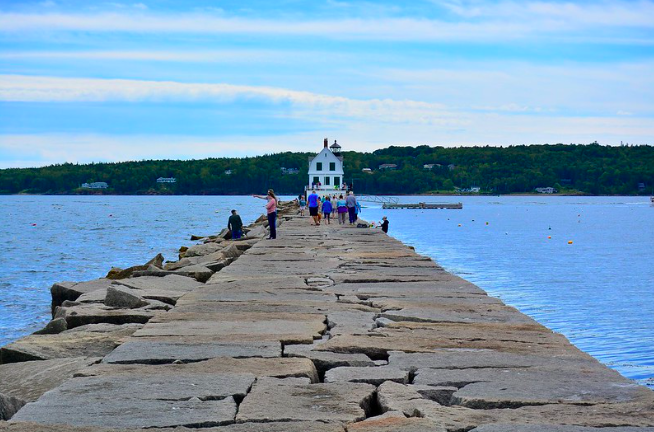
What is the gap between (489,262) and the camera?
3084cm

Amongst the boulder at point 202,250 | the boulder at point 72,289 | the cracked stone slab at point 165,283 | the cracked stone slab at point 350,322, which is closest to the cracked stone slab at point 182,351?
the cracked stone slab at point 350,322

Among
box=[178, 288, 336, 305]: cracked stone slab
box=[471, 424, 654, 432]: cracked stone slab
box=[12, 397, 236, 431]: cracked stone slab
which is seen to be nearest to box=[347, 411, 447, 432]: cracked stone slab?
box=[471, 424, 654, 432]: cracked stone slab

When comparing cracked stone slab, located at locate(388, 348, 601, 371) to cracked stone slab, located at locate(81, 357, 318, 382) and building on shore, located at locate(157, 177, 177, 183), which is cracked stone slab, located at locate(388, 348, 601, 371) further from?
building on shore, located at locate(157, 177, 177, 183)

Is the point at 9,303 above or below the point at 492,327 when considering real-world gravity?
below

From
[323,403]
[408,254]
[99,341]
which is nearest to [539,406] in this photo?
[323,403]

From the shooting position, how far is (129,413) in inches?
158

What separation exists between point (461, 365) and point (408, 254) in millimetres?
8740

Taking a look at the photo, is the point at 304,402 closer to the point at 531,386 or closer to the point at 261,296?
the point at 531,386

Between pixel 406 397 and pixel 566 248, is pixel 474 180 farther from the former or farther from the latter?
pixel 406 397

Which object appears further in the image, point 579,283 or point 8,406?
point 579,283

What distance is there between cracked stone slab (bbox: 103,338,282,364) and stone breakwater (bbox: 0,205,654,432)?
12mm

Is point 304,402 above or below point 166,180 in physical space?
below

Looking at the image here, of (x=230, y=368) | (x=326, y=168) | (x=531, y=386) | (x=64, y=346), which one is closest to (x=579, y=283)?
(x=64, y=346)

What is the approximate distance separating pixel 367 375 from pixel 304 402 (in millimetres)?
677
